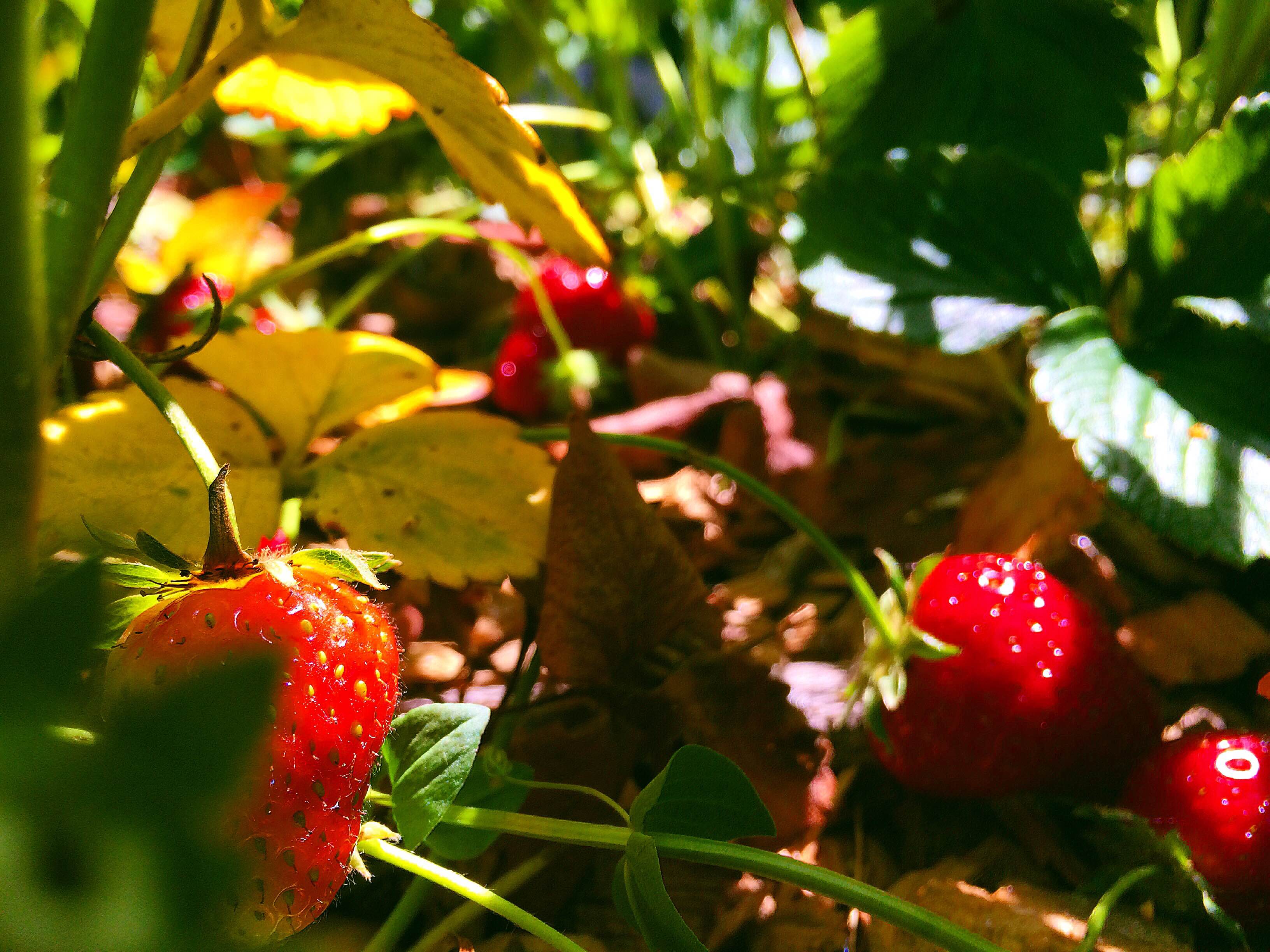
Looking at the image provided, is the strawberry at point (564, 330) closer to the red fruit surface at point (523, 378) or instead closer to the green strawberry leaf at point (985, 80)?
the red fruit surface at point (523, 378)

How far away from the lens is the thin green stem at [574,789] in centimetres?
43

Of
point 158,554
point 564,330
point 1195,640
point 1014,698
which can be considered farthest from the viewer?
point 564,330

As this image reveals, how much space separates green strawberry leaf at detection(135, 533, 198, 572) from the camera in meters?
0.38

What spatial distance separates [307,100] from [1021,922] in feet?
2.12

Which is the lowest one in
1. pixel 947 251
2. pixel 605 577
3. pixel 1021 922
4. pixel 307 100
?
pixel 1021 922

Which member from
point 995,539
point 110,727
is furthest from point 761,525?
point 110,727

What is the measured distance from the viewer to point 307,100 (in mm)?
624

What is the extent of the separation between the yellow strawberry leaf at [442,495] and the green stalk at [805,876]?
7.1 inches

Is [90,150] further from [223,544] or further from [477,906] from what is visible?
[477,906]

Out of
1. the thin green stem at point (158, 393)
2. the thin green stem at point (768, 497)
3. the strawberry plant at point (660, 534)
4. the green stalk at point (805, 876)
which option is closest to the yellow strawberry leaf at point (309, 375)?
the strawberry plant at point (660, 534)

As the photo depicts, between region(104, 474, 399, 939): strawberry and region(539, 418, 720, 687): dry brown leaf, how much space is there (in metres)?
0.16

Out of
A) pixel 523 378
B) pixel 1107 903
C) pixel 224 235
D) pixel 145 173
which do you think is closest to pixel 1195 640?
pixel 1107 903

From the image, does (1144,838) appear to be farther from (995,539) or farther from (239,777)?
(239,777)

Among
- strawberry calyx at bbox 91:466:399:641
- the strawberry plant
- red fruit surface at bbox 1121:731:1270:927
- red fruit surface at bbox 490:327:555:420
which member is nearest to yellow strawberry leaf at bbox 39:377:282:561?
the strawberry plant
